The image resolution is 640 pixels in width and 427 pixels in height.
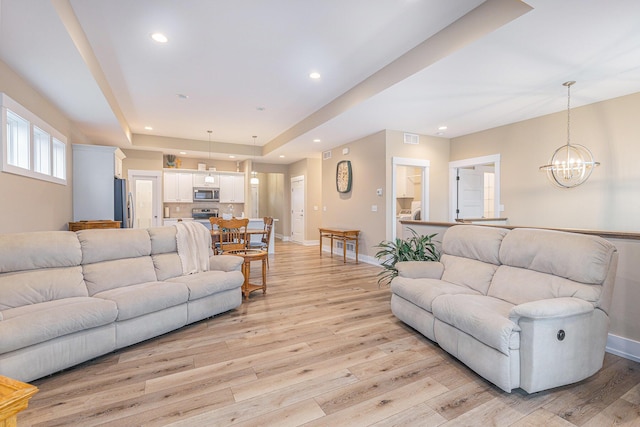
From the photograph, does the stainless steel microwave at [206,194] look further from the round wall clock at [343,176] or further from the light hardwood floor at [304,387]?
the light hardwood floor at [304,387]

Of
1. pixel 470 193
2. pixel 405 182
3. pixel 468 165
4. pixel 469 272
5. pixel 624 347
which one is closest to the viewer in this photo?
pixel 624 347

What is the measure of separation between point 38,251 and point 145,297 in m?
1.01

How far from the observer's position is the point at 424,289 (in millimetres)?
2723

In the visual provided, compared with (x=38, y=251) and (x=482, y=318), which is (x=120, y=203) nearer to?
(x=38, y=251)

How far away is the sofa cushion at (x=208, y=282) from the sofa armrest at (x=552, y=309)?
265 cm

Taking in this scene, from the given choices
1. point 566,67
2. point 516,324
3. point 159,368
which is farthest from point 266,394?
point 566,67

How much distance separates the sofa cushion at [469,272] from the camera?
9.01 ft

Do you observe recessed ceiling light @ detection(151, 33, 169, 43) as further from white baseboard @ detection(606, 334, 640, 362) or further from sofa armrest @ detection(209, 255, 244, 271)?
white baseboard @ detection(606, 334, 640, 362)

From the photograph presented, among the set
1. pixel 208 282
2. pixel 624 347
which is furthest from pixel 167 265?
pixel 624 347

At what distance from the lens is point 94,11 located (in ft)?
8.74

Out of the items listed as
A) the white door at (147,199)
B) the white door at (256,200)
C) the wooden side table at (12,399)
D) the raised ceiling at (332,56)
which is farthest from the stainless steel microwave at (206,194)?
the wooden side table at (12,399)

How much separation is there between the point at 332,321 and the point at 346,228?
392cm

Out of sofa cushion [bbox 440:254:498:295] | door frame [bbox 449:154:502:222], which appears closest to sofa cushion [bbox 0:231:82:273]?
sofa cushion [bbox 440:254:498:295]

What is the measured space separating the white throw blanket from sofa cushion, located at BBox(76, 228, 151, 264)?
0.34m
